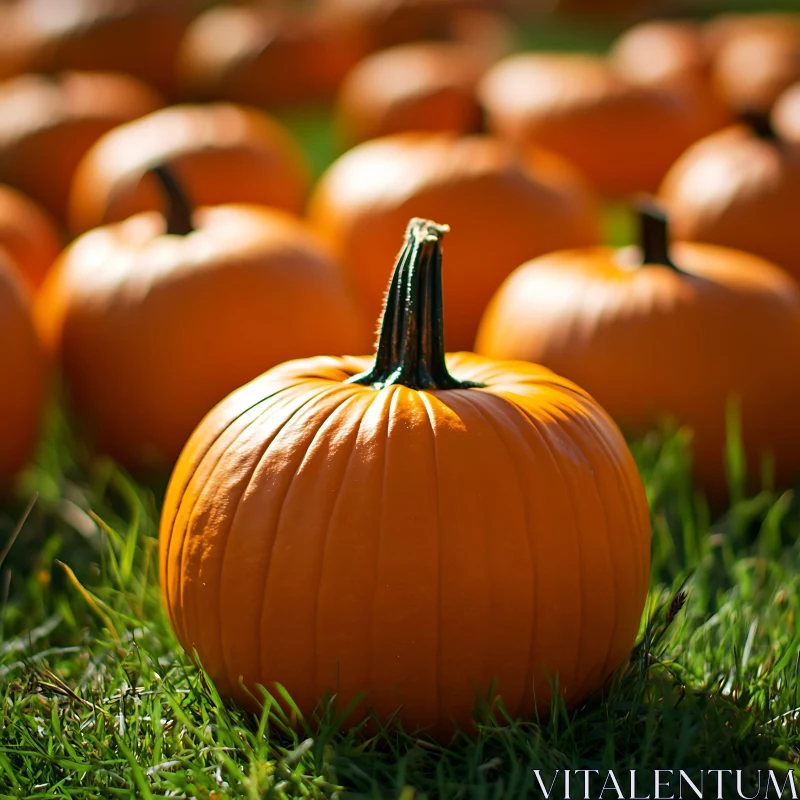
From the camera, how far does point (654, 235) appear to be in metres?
3.48

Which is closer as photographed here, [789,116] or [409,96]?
[789,116]

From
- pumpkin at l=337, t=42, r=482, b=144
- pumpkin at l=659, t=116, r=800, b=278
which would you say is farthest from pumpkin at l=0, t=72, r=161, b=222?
pumpkin at l=659, t=116, r=800, b=278

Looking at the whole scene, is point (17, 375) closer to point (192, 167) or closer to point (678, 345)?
point (678, 345)

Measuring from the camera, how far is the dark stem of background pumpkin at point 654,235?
136 inches

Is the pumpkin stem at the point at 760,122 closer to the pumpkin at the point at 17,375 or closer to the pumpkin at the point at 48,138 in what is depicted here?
the pumpkin at the point at 17,375

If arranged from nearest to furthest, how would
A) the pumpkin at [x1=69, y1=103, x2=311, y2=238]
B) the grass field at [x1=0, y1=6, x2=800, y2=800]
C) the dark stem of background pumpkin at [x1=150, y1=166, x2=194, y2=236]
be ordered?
1. the grass field at [x1=0, y1=6, x2=800, y2=800]
2. the dark stem of background pumpkin at [x1=150, y1=166, x2=194, y2=236]
3. the pumpkin at [x1=69, y1=103, x2=311, y2=238]

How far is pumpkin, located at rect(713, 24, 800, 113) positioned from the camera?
7.88 meters

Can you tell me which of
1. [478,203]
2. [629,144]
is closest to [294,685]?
[478,203]

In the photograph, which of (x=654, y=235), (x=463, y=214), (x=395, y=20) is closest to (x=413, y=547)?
(x=654, y=235)

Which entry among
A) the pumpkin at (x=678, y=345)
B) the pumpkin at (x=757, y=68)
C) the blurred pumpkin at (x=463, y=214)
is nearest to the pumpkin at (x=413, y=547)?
the pumpkin at (x=678, y=345)

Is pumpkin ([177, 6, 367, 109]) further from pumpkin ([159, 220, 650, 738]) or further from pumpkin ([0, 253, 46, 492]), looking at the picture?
pumpkin ([159, 220, 650, 738])

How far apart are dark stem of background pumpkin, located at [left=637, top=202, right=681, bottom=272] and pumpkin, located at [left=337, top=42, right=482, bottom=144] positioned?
4.17 meters

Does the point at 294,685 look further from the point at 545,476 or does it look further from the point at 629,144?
the point at 629,144

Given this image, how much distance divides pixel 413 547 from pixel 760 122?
3425mm
